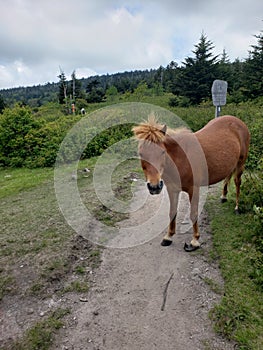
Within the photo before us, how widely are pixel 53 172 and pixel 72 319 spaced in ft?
21.3

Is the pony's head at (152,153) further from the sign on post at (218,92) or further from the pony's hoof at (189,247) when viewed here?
the sign on post at (218,92)

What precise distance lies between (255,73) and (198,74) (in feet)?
17.0

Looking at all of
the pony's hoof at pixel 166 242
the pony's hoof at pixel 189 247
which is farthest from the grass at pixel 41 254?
the pony's hoof at pixel 189 247

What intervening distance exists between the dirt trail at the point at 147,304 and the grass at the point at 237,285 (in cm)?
12

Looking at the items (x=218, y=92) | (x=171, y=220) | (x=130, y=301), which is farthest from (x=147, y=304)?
(x=218, y=92)

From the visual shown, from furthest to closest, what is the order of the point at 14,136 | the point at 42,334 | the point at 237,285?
the point at 14,136, the point at 237,285, the point at 42,334

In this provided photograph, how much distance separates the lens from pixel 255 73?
20625 millimetres

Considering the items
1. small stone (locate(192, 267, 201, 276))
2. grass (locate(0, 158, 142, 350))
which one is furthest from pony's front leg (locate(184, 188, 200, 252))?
grass (locate(0, 158, 142, 350))

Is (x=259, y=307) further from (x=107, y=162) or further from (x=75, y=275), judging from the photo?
(x=107, y=162)

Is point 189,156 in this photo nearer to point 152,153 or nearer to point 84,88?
point 152,153

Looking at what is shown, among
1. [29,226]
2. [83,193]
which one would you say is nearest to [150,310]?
[29,226]

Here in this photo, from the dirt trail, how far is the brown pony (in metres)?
0.48

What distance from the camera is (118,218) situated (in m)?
5.12

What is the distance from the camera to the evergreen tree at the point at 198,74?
2383 cm
